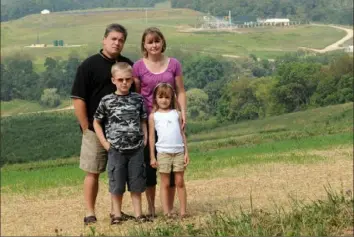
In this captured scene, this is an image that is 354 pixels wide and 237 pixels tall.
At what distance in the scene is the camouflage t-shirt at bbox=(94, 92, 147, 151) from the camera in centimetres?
762

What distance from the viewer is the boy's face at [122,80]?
756 cm

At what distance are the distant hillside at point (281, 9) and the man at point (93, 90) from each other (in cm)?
9422

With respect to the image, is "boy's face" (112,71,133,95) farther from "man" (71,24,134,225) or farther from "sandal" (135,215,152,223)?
"sandal" (135,215,152,223)

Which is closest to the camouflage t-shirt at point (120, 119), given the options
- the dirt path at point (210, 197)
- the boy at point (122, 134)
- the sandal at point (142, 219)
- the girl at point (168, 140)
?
the boy at point (122, 134)

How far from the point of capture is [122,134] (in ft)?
25.0

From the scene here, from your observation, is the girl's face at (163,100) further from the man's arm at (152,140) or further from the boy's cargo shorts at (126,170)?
the boy's cargo shorts at (126,170)

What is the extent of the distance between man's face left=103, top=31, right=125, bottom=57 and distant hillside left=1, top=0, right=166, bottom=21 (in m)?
103

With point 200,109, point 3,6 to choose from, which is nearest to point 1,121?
point 200,109

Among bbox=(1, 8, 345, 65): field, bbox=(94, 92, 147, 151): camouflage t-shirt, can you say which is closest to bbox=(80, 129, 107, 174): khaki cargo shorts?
bbox=(94, 92, 147, 151): camouflage t-shirt

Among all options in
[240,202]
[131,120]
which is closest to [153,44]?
[131,120]

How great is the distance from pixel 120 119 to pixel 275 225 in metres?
1.74

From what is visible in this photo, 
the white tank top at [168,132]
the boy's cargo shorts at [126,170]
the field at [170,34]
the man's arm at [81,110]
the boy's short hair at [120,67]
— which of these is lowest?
the field at [170,34]

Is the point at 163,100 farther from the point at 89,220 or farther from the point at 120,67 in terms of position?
the point at 89,220

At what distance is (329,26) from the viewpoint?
371 ft
